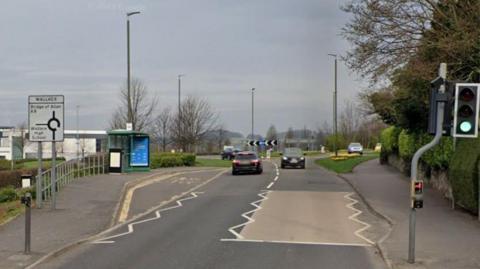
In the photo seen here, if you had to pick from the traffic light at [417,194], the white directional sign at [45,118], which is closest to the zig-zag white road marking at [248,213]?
the traffic light at [417,194]

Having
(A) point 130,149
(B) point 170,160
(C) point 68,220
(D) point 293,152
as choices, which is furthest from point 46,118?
(D) point 293,152

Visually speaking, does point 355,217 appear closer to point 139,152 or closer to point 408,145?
point 408,145

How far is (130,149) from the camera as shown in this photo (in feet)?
112

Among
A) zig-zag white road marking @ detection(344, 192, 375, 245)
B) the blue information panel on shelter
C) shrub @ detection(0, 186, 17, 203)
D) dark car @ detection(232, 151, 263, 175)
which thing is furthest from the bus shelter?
zig-zag white road marking @ detection(344, 192, 375, 245)

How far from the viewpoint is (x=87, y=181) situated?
26.1 metres

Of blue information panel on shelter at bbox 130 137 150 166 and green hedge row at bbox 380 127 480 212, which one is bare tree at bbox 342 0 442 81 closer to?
green hedge row at bbox 380 127 480 212

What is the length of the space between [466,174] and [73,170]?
17.5m

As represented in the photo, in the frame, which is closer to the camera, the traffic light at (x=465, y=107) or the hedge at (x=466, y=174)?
the traffic light at (x=465, y=107)

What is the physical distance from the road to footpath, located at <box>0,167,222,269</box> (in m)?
0.61

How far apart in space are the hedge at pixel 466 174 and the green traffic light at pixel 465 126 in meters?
5.82

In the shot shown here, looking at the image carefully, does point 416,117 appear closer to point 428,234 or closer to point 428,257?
point 428,234

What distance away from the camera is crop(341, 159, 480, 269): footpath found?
1080 centimetres

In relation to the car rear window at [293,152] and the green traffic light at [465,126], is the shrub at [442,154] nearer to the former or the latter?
the green traffic light at [465,126]

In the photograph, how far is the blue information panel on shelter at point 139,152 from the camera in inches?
1355
